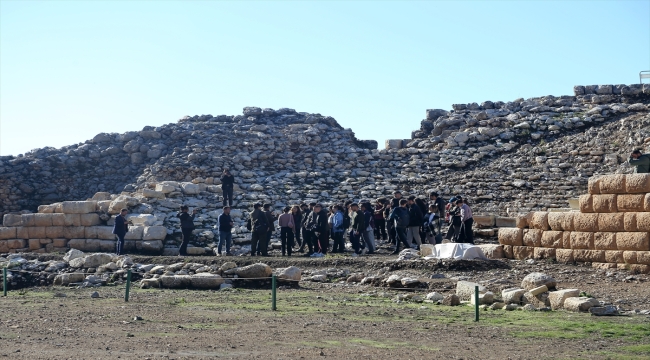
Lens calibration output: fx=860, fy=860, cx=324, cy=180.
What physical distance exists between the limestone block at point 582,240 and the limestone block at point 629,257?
95 cm

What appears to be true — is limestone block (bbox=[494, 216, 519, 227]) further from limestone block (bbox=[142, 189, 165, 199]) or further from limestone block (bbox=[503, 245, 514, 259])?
limestone block (bbox=[142, 189, 165, 199])

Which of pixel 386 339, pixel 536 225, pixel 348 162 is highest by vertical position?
A: pixel 348 162

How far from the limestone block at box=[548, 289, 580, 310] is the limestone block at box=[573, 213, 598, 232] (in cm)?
475

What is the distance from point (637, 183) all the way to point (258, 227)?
32.9ft

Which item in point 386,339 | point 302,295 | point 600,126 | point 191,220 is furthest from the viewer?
point 600,126

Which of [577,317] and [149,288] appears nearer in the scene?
[577,317]

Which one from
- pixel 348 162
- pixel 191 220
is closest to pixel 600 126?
pixel 348 162

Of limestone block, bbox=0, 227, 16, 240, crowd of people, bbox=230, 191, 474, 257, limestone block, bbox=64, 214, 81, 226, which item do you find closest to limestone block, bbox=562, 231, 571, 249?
crowd of people, bbox=230, 191, 474, 257

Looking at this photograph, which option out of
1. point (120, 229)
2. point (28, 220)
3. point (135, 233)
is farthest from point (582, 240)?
point (28, 220)

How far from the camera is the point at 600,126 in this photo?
30359 millimetres

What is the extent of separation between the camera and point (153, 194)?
1128 inches

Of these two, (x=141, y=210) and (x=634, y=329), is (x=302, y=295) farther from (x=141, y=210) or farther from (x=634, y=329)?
(x=141, y=210)

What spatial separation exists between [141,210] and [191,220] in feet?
12.4

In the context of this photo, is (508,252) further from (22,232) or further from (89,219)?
(22,232)
